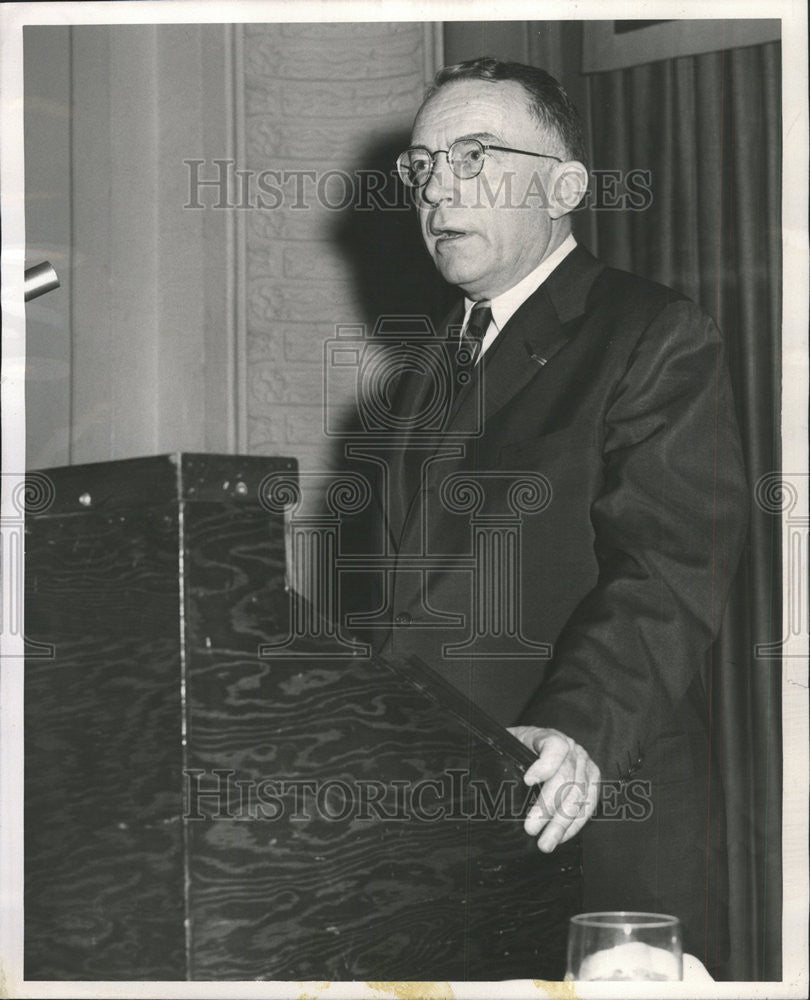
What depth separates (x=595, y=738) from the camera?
2.01 meters

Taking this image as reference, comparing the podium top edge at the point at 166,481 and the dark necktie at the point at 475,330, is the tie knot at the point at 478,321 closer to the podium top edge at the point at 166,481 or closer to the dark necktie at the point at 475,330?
the dark necktie at the point at 475,330

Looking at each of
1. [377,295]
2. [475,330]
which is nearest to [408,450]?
[475,330]

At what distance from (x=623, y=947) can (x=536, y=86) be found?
1388mm

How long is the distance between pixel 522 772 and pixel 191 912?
16.6 inches

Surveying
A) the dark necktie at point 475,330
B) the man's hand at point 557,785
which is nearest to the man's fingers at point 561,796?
the man's hand at point 557,785

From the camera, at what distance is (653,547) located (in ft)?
6.96

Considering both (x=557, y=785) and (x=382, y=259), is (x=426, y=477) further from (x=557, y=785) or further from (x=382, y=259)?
(x=557, y=785)

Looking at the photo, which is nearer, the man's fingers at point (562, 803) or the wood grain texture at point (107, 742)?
the wood grain texture at point (107, 742)

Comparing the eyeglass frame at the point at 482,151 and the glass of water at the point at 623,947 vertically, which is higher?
the eyeglass frame at the point at 482,151

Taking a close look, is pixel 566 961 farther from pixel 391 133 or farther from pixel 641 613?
pixel 391 133

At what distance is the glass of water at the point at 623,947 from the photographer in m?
1.57

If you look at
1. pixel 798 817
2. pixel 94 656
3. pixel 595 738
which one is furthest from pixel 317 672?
pixel 798 817

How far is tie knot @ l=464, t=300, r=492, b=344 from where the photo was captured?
89.9 inches

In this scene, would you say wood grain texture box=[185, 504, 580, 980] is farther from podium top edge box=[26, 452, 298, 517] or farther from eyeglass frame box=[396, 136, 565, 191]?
eyeglass frame box=[396, 136, 565, 191]
